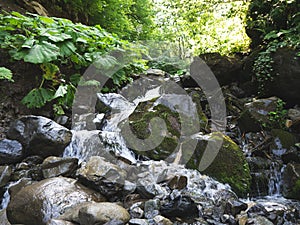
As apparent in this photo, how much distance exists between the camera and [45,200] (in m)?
2.83

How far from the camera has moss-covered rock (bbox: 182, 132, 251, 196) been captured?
370 centimetres

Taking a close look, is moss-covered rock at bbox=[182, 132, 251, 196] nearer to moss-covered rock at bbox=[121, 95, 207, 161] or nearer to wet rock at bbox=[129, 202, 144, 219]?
moss-covered rock at bbox=[121, 95, 207, 161]

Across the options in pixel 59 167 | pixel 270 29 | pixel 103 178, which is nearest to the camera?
pixel 103 178

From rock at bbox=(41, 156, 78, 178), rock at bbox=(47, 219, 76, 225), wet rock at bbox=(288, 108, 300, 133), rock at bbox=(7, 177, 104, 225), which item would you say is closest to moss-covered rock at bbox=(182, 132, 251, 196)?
wet rock at bbox=(288, 108, 300, 133)

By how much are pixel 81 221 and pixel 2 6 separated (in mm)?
5345

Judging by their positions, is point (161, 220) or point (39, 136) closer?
point (161, 220)

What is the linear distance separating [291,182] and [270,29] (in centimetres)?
502

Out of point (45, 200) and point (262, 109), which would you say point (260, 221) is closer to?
point (45, 200)

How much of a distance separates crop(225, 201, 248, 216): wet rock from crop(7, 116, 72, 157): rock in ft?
9.23

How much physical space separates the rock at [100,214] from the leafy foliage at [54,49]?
8.52 feet

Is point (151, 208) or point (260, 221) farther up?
point (260, 221)

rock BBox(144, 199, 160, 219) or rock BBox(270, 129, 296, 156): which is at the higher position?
rock BBox(270, 129, 296, 156)

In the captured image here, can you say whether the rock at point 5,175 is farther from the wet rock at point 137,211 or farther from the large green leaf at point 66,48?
the large green leaf at point 66,48

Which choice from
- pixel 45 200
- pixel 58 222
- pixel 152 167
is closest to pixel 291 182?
pixel 152 167
